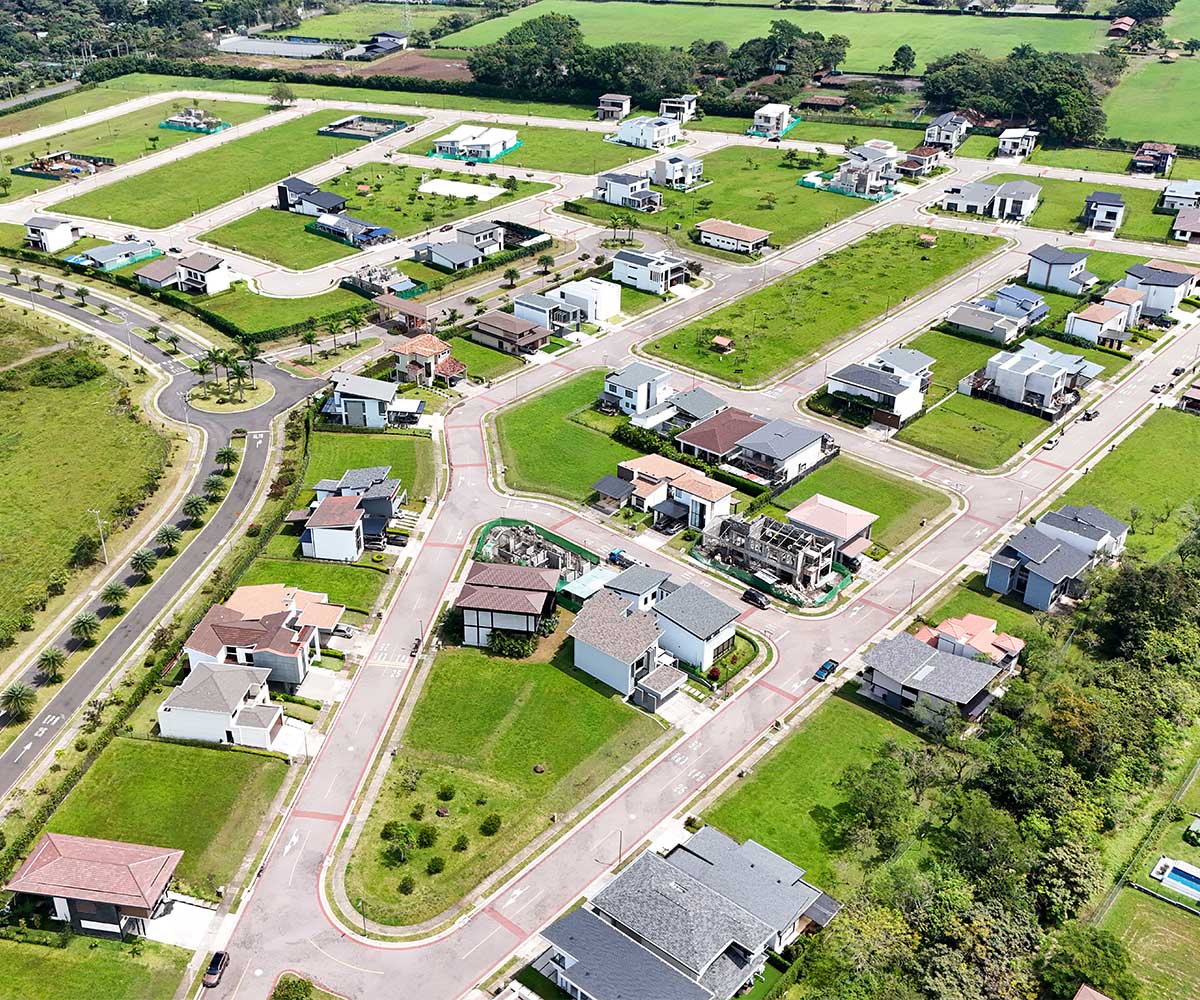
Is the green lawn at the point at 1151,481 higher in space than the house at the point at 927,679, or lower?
higher

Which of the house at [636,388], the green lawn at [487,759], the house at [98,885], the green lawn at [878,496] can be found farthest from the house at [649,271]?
the house at [98,885]

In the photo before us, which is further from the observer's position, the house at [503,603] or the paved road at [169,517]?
the house at [503,603]

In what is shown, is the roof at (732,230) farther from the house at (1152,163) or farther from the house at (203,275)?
the house at (1152,163)

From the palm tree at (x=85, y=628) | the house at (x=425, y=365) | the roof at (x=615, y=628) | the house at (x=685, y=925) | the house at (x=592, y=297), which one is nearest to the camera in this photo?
the house at (x=685, y=925)

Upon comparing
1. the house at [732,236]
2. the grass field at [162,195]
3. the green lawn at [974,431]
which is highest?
the house at [732,236]

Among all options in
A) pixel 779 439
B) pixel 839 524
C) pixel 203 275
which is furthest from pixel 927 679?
pixel 203 275

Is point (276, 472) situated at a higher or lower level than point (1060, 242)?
lower

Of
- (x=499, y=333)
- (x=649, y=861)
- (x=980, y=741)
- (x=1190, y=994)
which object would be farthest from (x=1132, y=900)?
(x=499, y=333)

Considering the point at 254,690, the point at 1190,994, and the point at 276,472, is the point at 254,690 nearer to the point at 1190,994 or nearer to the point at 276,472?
the point at 276,472
